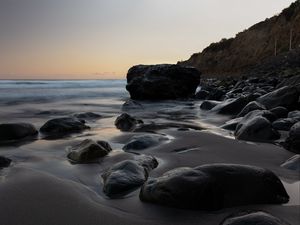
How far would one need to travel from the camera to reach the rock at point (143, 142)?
4.51m

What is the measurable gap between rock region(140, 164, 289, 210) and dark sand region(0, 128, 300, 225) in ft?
0.22

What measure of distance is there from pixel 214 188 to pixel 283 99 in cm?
498

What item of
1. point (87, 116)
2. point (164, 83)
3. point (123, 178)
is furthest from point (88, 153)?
point (164, 83)

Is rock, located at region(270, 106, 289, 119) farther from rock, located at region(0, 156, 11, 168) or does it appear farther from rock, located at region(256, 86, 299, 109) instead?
rock, located at region(0, 156, 11, 168)

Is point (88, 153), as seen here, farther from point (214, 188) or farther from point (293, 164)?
point (293, 164)

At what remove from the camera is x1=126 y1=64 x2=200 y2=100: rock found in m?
14.2

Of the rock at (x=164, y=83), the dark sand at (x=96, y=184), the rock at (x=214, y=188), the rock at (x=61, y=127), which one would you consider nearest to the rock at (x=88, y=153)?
the dark sand at (x=96, y=184)

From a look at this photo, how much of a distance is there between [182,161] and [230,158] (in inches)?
20.1

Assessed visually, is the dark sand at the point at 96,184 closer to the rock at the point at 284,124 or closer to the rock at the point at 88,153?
the rock at the point at 88,153

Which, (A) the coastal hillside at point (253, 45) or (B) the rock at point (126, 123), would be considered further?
(A) the coastal hillside at point (253, 45)

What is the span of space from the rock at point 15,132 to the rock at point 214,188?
→ 2989 mm

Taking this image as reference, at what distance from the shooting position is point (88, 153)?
4023 millimetres

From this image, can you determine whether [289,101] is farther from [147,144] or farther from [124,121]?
[147,144]

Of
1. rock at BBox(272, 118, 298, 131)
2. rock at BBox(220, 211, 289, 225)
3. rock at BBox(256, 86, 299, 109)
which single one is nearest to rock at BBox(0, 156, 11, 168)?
rock at BBox(220, 211, 289, 225)
